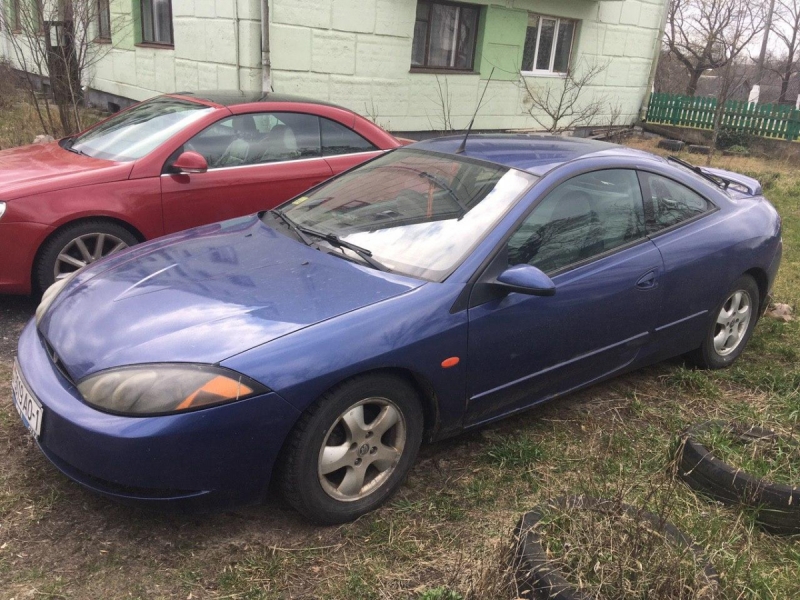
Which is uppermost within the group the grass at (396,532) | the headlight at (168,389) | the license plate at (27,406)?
the headlight at (168,389)

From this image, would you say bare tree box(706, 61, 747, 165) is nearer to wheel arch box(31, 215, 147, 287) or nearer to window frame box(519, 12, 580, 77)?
window frame box(519, 12, 580, 77)

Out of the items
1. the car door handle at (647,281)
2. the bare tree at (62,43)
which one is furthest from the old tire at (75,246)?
the bare tree at (62,43)

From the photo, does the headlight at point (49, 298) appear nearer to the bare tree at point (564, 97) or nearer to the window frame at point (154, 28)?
the window frame at point (154, 28)

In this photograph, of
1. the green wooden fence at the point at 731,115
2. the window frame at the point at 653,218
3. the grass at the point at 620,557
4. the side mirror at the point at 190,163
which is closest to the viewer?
the grass at the point at 620,557

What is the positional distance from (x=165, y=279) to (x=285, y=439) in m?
0.99

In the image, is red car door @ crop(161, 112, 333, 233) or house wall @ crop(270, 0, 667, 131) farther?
house wall @ crop(270, 0, 667, 131)

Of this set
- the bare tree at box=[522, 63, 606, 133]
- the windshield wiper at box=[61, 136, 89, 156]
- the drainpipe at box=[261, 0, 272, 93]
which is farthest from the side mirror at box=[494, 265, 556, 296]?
the bare tree at box=[522, 63, 606, 133]

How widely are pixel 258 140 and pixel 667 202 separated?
3.05 meters

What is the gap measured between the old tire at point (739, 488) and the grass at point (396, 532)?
0.06m

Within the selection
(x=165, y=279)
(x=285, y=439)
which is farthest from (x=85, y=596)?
(x=165, y=279)

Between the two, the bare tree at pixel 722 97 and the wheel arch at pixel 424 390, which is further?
the bare tree at pixel 722 97

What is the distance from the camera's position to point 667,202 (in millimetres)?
3848

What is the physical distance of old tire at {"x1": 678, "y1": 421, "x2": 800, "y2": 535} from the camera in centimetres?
282

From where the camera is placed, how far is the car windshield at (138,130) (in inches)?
198
